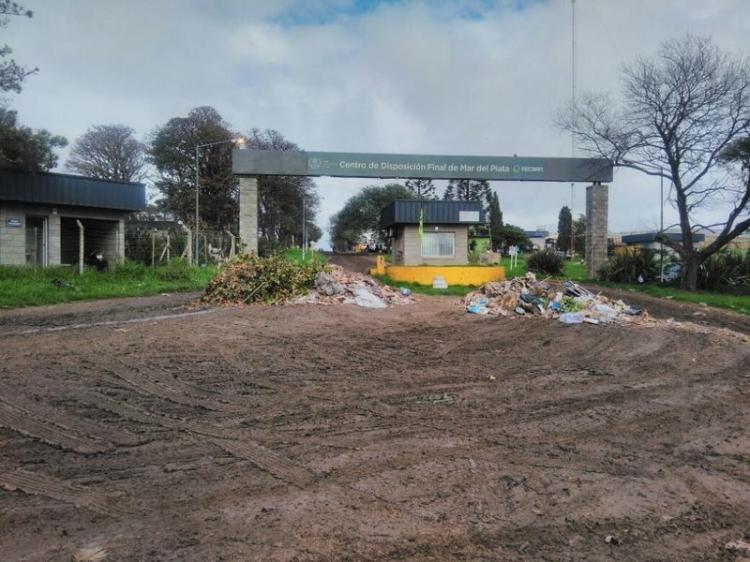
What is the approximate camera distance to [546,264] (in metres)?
23.9

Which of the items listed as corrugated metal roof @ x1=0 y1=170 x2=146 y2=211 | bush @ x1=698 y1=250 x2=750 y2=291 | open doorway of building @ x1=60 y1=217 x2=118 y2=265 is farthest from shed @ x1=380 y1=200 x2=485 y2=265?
open doorway of building @ x1=60 y1=217 x2=118 y2=265

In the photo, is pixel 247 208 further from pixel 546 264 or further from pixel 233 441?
pixel 233 441

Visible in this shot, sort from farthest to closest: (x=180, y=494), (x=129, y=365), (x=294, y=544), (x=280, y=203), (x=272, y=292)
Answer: (x=280, y=203) → (x=272, y=292) → (x=129, y=365) → (x=180, y=494) → (x=294, y=544)

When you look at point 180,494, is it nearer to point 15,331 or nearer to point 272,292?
point 15,331

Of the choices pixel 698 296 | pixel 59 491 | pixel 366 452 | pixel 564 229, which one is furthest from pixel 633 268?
pixel 564 229

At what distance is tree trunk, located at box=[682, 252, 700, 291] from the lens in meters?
21.7

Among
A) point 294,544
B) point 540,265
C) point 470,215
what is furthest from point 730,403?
point 470,215

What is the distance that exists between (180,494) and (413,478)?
57.3 inches

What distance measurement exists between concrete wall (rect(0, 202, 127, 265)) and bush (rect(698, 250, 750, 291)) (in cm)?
2405

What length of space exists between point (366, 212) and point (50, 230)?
57.6m

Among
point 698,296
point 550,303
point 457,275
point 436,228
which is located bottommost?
point 698,296

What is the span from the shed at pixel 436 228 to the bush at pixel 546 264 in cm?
421

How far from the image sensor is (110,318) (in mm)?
10844

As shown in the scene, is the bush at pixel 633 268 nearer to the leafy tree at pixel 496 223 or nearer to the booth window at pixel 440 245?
the booth window at pixel 440 245
